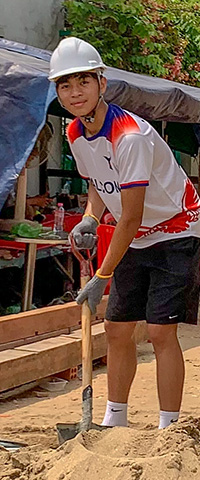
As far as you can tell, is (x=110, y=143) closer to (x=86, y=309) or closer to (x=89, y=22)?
(x=86, y=309)

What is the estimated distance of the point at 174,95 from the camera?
339 inches

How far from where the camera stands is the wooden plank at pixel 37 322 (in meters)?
6.11

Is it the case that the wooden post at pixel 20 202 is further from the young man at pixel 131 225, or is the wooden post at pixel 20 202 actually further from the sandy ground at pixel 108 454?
the young man at pixel 131 225

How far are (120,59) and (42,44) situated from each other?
1.19 meters

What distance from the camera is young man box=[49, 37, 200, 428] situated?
394 cm

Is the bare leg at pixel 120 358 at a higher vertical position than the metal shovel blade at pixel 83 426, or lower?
higher

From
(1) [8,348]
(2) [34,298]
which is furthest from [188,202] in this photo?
(2) [34,298]

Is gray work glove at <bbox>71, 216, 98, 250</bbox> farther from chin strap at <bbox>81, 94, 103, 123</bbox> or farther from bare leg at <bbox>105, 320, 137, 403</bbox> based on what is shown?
chin strap at <bbox>81, 94, 103, 123</bbox>

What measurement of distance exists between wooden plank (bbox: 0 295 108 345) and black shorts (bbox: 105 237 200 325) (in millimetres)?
1786

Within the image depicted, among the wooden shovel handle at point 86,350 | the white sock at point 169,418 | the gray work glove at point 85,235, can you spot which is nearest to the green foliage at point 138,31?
the gray work glove at point 85,235

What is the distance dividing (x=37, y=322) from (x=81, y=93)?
2.85 metres

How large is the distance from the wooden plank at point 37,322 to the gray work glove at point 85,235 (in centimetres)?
184

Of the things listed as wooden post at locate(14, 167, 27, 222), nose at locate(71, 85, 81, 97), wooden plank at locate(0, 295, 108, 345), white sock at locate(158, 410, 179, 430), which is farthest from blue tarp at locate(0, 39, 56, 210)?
white sock at locate(158, 410, 179, 430)

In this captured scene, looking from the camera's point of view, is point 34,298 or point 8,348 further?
point 34,298
